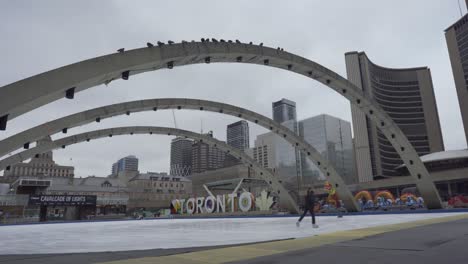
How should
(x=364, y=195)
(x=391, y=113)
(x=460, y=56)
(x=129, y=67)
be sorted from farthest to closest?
(x=391, y=113) → (x=460, y=56) → (x=364, y=195) → (x=129, y=67)

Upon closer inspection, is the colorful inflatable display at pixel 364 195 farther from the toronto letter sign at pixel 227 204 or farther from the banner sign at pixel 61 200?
→ the banner sign at pixel 61 200

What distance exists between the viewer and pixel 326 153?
508 ft

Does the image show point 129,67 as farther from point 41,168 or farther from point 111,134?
point 41,168

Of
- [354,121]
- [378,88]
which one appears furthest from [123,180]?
[378,88]

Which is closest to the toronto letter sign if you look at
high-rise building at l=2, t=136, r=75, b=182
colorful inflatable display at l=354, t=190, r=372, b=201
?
colorful inflatable display at l=354, t=190, r=372, b=201

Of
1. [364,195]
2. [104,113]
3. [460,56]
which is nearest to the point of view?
[104,113]

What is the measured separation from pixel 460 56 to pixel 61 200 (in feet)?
486

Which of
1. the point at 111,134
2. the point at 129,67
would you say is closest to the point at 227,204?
the point at 111,134

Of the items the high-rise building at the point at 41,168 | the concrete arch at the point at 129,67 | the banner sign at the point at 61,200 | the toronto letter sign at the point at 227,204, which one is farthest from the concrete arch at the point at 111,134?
the high-rise building at the point at 41,168

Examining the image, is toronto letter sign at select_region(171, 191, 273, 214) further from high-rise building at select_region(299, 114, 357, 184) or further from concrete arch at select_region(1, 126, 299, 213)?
high-rise building at select_region(299, 114, 357, 184)

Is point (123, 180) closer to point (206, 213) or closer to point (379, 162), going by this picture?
point (206, 213)

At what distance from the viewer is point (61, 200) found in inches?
2046

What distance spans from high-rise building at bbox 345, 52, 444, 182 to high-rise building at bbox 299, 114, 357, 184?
64.5ft

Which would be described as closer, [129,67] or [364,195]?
[129,67]
